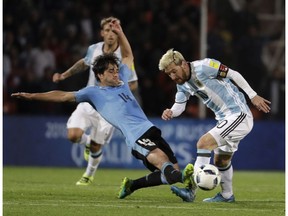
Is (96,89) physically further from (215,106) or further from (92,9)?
(92,9)

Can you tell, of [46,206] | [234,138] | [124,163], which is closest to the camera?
[46,206]

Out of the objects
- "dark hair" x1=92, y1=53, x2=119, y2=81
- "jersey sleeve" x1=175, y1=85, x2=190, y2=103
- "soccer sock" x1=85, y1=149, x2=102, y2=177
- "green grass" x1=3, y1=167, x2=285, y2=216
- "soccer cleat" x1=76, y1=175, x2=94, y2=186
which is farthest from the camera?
"soccer sock" x1=85, y1=149, x2=102, y2=177

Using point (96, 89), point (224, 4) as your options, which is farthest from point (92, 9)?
point (96, 89)

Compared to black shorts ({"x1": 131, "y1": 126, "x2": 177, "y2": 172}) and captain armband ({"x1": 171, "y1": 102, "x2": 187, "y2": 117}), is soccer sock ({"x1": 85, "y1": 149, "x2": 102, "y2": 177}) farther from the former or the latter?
black shorts ({"x1": 131, "y1": 126, "x2": 177, "y2": 172})

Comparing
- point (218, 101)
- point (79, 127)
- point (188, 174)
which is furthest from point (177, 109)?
point (79, 127)

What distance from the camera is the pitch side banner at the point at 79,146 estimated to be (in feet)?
62.8

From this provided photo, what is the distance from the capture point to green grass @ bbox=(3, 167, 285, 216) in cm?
932

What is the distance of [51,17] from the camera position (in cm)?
2067

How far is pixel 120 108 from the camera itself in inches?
413

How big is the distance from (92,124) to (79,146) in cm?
504

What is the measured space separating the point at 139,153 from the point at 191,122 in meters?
8.88

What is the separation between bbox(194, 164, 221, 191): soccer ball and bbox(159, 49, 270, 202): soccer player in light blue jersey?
0.37 metres

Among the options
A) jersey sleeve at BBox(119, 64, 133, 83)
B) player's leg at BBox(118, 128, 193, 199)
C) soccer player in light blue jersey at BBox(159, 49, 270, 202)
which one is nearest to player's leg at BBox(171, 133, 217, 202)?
soccer player in light blue jersey at BBox(159, 49, 270, 202)

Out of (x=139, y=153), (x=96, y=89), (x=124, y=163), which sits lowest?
(x=124, y=163)
